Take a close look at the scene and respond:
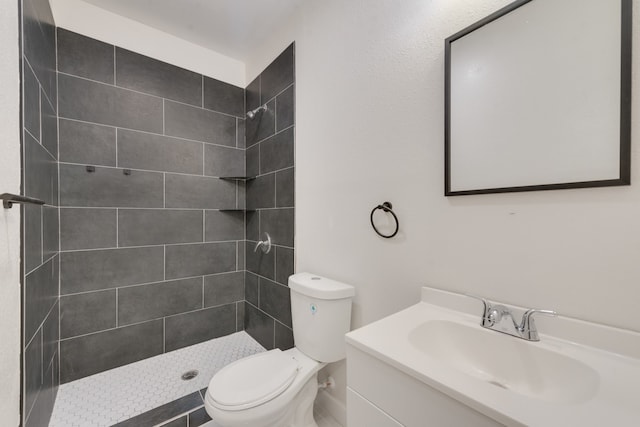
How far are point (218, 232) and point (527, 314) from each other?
7.05 ft

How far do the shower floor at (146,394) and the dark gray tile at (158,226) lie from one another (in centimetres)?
90

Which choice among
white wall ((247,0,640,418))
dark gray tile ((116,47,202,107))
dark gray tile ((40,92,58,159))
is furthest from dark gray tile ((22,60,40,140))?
white wall ((247,0,640,418))

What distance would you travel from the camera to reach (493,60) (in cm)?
87

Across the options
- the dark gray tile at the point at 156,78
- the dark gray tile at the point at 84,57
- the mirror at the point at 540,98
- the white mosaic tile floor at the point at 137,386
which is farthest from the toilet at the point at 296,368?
the dark gray tile at the point at 84,57

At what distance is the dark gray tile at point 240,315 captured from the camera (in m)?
2.35

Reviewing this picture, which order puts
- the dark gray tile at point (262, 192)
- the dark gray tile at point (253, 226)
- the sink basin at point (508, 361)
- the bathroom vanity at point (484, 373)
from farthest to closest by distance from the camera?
1. the dark gray tile at point (253, 226)
2. the dark gray tile at point (262, 192)
3. the sink basin at point (508, 361)
4. the bathroom vanity at point (484, 373)

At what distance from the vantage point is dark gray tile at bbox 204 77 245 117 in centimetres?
219

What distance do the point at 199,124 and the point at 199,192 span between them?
0.58 m

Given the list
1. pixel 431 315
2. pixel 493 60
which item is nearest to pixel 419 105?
pixel 493 60

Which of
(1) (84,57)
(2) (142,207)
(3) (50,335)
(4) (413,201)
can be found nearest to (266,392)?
(4) (413,201)

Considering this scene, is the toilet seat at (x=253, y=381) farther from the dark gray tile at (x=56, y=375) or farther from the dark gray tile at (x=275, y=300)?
the dark gray tile at (x=56, y=375)

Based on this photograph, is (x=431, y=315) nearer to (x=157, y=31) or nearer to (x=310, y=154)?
(x=310, y=154)

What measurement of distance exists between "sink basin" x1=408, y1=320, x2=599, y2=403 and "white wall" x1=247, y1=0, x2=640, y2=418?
0.14 meters
